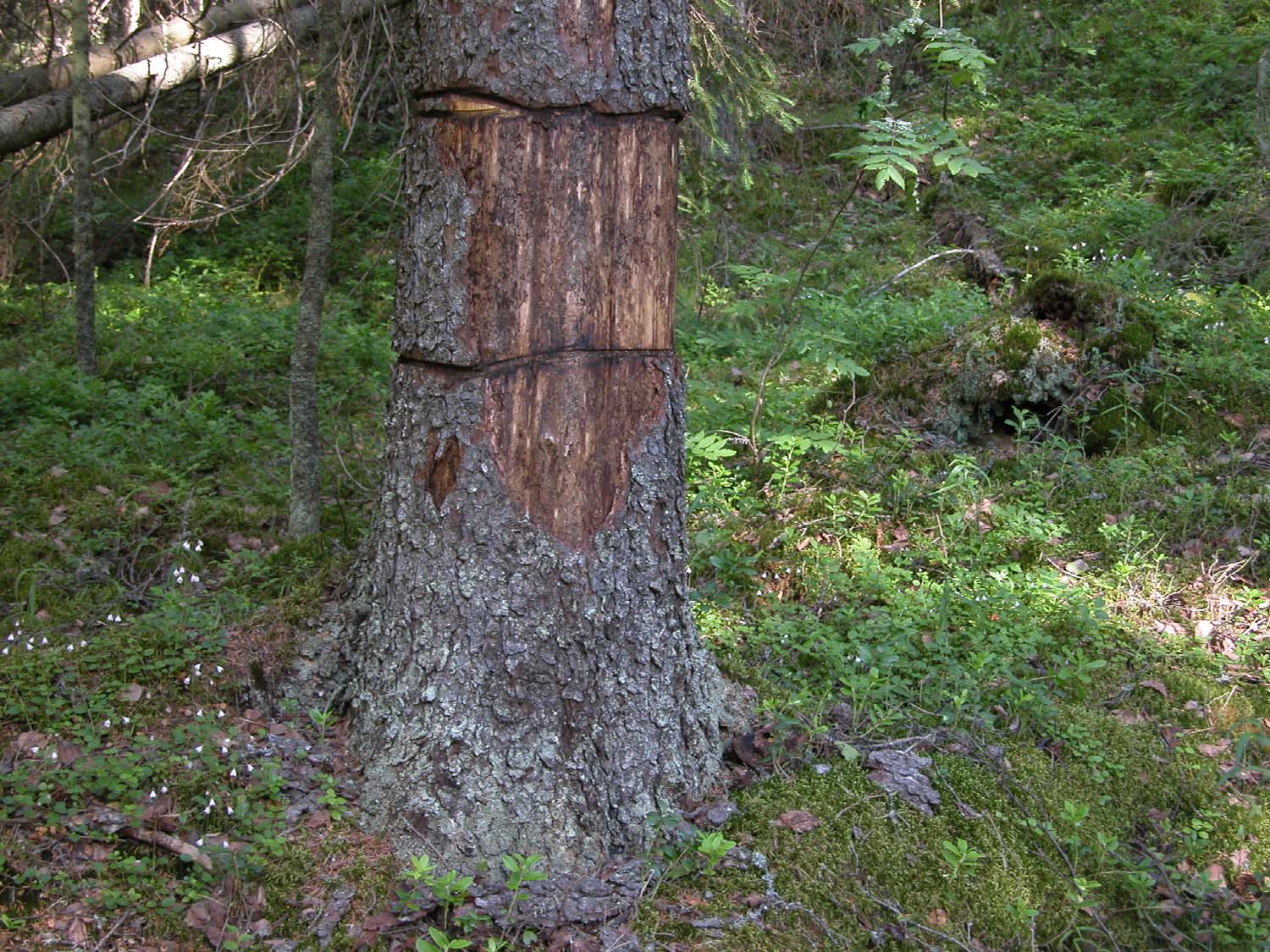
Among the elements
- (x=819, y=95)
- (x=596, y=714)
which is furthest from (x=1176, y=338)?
(x=819, y=95)

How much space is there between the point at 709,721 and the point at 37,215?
8869 mm

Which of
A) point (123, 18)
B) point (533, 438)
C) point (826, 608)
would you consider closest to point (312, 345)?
point (533, 438)

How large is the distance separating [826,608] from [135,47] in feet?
21.8

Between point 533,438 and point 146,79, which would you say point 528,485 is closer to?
point 533,438

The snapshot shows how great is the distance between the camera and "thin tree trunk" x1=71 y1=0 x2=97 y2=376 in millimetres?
6672

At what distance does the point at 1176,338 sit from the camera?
622 cm

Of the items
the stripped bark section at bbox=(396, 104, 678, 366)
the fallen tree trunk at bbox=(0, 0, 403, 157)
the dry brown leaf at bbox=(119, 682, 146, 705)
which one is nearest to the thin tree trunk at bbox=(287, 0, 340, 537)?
the dry brown leaf at bbox=(119, 682, 146, 705)

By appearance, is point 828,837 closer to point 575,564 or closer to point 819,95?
point 575,564

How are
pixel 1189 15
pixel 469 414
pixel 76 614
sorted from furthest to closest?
1. pixel 1189 15
2. pixel 76 614
3. pixel 469 414

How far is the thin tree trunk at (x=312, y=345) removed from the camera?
4.73 m

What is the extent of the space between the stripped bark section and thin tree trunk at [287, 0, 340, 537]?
1970 mm

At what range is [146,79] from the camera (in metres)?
7.31

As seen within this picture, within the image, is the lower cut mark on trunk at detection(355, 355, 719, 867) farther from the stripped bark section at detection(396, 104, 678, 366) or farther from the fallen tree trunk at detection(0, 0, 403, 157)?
the fallen tree trunk at detection(0, 0, 403, 157)

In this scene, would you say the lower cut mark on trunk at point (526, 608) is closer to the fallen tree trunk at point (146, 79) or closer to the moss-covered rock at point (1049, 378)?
the moss-covered rock at point (1049, 378)
